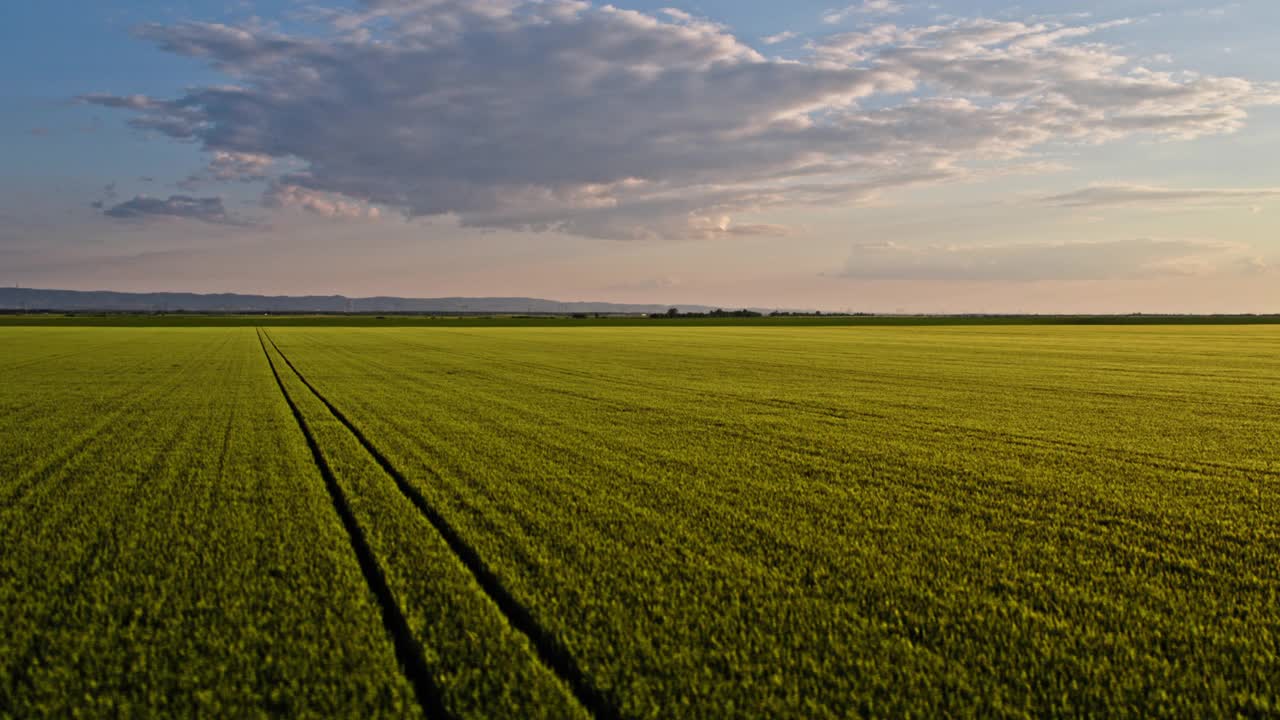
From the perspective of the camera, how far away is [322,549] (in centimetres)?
733

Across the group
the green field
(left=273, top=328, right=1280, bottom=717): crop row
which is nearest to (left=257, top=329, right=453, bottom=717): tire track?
Answer: the green field

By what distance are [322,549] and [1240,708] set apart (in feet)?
22.8

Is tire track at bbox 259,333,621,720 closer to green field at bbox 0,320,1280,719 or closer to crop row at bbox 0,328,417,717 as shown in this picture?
green field at bbox 0,320,1280,719

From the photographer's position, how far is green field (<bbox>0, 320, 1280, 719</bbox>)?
473 centimetres

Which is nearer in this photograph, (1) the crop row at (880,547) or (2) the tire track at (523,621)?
(2) the tire track at (523,621)

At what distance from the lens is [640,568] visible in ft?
22.1

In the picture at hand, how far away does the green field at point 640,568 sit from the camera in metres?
4.73

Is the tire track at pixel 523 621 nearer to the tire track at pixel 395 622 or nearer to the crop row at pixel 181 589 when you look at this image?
the tire track at pixel 395 622

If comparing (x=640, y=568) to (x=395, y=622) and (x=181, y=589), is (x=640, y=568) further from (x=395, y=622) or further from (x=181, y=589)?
(x=181, y=589)

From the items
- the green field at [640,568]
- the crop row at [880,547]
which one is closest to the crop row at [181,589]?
the green field at [640,568]

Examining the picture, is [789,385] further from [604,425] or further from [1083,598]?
[1083,598]

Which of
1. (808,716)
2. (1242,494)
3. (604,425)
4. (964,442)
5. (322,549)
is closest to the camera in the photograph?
(808,716)

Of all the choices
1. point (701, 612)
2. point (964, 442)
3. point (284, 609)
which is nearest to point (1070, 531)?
point (701, 612)

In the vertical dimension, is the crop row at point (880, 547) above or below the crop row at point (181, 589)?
above
